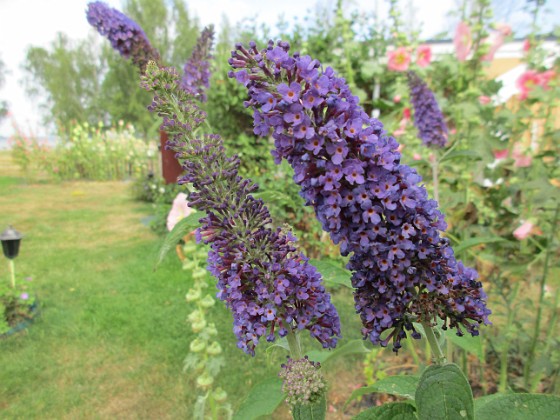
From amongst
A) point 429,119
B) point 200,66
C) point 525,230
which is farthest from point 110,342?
point 525,230

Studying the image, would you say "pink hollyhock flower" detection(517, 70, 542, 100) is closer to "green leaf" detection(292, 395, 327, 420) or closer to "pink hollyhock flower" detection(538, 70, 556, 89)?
"pink hollyhock flower" detection(538, 70, 556, 89)

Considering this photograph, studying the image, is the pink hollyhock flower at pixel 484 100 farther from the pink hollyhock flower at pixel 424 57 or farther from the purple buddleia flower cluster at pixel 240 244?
the purple buddleia flower cluster at pixel 240 244

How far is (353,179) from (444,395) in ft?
1.24

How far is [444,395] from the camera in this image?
0.73m

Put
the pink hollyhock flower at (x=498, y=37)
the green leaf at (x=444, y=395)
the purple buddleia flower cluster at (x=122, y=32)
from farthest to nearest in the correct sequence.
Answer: the pink hollyhock flower at (x=498, y=37), the purple buddleia flower cluster at (x=122, y=32), the green leaf at (x=444, y=395)

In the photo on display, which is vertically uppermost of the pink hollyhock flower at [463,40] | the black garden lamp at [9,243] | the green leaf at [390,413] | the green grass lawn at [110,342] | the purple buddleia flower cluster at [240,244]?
the pink hollyhock flower at [463,40]

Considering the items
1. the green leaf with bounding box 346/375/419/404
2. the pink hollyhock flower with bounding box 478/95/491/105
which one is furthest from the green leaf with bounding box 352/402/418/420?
the pink hollyhock flower with bounding box 478/95/491/105

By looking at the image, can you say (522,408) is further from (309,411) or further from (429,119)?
(429,119)

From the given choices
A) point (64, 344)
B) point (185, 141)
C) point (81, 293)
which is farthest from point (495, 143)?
point (81, 293)

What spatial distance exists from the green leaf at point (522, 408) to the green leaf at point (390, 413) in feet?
0.43

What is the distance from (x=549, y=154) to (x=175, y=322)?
319 cm

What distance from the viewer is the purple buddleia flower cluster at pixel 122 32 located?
6.33 ft

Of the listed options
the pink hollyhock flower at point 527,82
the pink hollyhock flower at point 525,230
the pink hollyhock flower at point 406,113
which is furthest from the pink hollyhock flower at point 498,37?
the pink hollyhock flower at point 525,230

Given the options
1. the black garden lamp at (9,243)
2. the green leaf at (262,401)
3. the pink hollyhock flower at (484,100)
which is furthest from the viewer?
the black garden lamp at (9,243)
